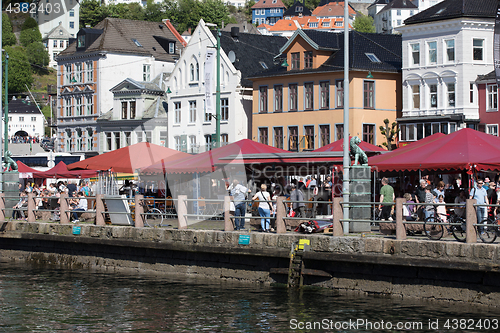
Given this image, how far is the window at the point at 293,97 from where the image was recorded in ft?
178

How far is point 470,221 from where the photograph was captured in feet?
51.6

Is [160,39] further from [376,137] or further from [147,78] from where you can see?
[376,137]

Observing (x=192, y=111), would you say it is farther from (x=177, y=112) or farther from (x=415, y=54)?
(x=415, y=54)

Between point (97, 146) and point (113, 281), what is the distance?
163ft

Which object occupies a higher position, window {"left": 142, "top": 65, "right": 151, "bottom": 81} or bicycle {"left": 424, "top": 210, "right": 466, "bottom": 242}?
window {"left": 142, "top": 65, "right": 151, "bottom": 81}

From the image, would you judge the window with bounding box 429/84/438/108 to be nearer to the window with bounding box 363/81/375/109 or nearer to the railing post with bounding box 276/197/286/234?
the window with bounding box 363/81/375/109

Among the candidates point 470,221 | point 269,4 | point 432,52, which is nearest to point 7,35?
point 269,4

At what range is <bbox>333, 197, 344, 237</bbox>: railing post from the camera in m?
18.0

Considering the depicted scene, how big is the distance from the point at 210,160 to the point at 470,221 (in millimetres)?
12899

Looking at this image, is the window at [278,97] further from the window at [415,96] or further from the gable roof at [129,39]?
the gable roof at [129,39]

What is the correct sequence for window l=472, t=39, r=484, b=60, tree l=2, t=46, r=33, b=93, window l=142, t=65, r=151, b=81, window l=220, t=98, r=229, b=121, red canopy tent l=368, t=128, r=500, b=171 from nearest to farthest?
red canopy tent l=368, t=128, r=500, b=171 < window l=472, t=39, r=484, b=60 < window l=220, t=98, r=229, b=121 < window l=142, t=65, r=151, b=81 < tree l=2, t=46, r=33, b=93

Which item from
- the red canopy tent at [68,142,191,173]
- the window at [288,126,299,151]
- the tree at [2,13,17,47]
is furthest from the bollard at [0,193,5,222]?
the tree at [2,13,17,47]

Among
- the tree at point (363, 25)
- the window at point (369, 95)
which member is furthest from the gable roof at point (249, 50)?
the tree at point (363, 25)

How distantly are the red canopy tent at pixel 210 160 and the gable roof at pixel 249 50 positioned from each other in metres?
30.0
